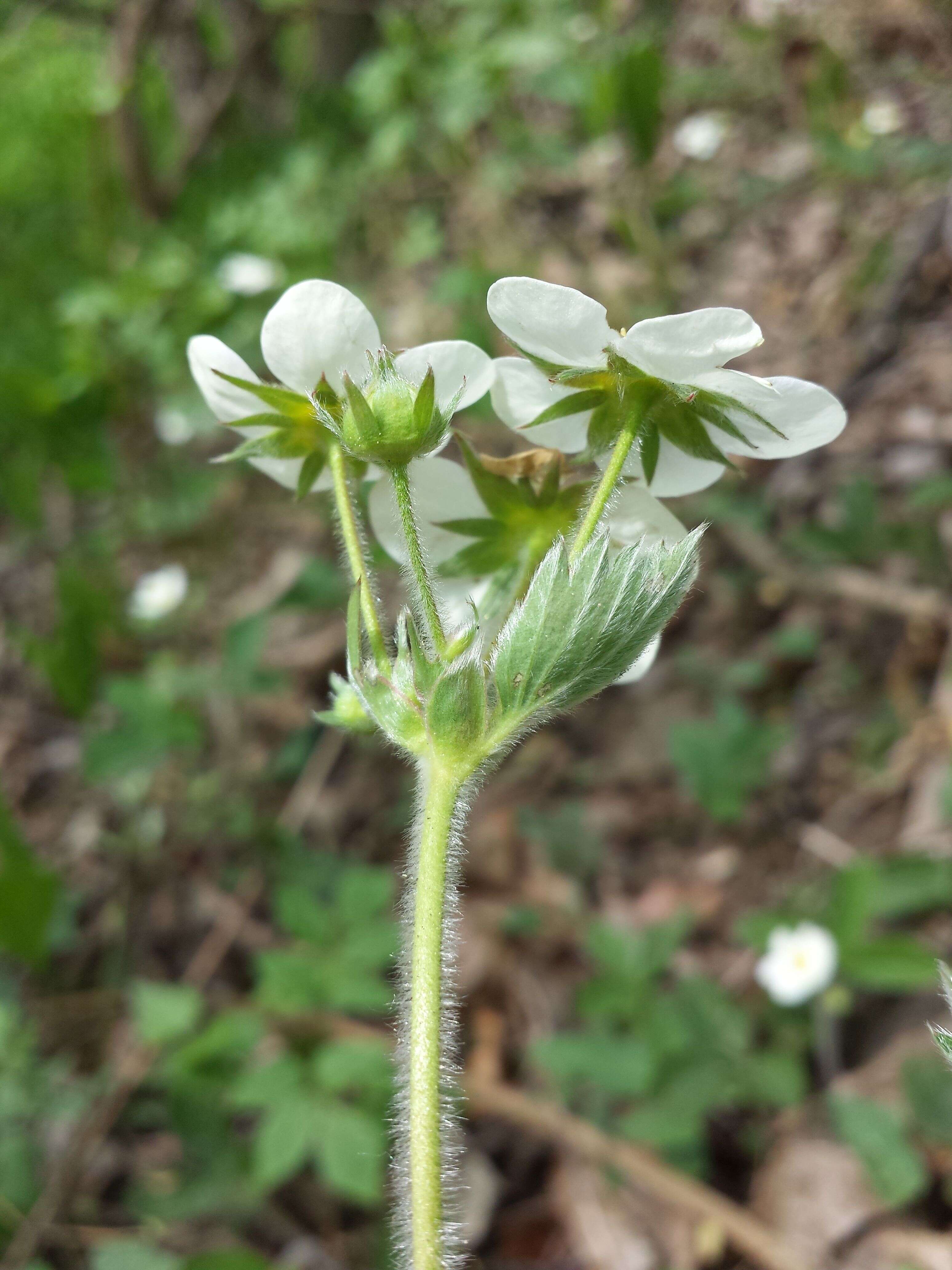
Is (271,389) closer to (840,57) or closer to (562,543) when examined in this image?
(562,543)

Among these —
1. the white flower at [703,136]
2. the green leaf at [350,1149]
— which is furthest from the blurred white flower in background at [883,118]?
the green leaf at [350,1149]

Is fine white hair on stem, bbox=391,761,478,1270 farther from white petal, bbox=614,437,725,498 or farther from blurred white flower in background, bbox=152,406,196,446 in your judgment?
blurred white flower in background, bbox=152,406,196,446

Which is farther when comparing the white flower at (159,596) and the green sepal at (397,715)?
the white flower at (159,596)

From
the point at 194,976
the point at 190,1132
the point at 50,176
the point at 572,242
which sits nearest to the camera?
the point at 190,1132

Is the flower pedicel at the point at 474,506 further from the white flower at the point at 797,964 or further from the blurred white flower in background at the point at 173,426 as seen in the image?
the blurred white flower in background at the point at 173,426

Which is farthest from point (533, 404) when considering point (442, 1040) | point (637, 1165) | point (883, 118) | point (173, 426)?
point (883, 118)

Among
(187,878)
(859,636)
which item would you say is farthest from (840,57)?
(187,878)

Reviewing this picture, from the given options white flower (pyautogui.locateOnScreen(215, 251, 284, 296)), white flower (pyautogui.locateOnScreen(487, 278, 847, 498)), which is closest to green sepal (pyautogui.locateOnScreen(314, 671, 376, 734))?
white flower (pyautogui.locateOnScreen(487, 278, 847, 498))
